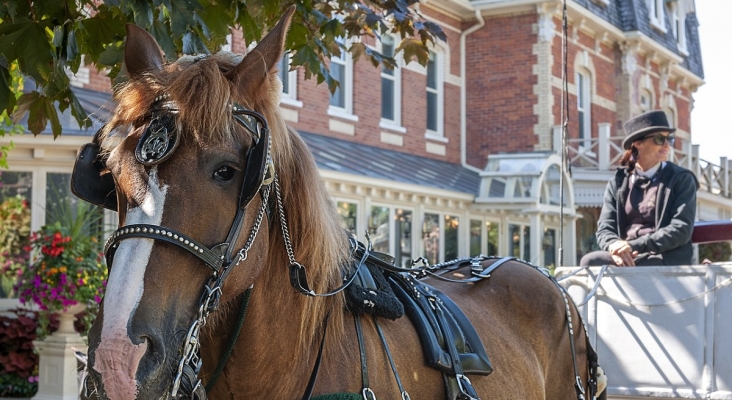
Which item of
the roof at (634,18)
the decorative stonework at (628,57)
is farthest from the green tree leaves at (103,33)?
the decorative stonework at (628,57)

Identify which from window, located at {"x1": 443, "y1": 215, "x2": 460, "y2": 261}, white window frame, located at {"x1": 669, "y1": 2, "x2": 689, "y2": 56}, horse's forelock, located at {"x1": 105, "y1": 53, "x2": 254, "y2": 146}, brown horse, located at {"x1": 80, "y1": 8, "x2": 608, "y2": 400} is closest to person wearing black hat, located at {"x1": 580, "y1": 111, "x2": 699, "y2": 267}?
brown horse, located at {"x1": 80, "y1": 8, "x2": 608, "y2": 400}

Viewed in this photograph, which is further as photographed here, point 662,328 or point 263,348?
point 662,328

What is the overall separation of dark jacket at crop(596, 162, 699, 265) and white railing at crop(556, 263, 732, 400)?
19cm

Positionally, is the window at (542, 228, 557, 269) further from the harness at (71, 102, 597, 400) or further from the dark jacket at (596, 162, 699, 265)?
the harness at (71, 102, 597, 400)

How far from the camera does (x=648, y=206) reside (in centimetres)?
Result: 606

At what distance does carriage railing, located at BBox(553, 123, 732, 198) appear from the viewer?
812 inches

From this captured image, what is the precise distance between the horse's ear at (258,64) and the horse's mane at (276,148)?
0.08 ft

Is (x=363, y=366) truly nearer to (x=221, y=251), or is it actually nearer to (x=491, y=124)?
(x=221, y=251)

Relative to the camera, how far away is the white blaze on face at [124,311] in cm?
204

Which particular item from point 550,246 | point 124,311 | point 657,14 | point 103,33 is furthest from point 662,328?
point 657,14

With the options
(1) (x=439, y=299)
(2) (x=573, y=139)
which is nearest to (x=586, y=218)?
(2) (x=573, y=139)

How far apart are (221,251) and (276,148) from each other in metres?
0.45

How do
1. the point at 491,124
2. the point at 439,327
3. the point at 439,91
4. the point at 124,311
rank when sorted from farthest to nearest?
the point at 491,124
the point at 439,91
the point at 439,327
the point at 124,311

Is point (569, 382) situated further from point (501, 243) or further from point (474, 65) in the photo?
point (474, 65)
